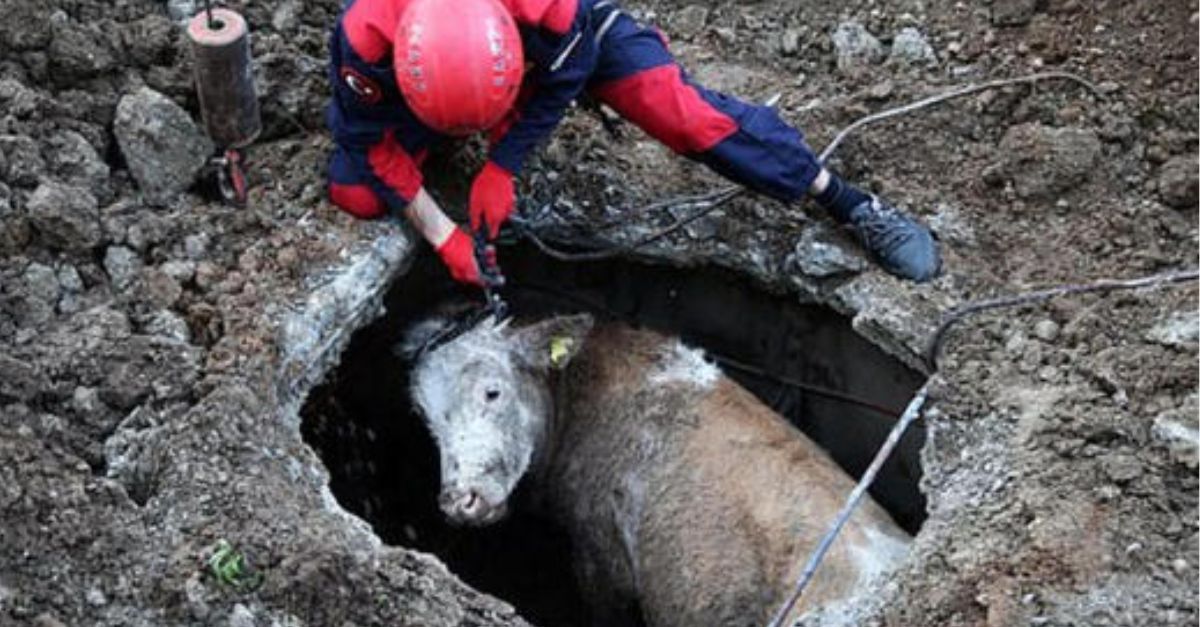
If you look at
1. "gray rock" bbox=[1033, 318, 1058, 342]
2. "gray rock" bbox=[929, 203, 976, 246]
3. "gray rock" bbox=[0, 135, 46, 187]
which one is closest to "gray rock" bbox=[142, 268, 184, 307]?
"gray rock" bbox=[0, 135, 46, 187]

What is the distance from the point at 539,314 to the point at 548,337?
57 centimetres

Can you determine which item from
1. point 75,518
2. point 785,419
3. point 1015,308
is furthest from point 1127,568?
point 75,518

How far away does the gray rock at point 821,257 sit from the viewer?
780cm

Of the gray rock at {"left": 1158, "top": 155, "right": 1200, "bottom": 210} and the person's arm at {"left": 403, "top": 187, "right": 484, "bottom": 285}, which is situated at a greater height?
the gray rock at {"left": 1158, "top": 155, "right": 1200, "bottom": 210}

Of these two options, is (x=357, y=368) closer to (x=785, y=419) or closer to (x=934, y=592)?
(x=785, y=419)

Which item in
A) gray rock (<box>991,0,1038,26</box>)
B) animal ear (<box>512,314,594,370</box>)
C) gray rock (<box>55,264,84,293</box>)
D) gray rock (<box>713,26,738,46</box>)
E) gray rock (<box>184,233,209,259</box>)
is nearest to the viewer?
gray rock (<box>55,264,84,293</box>)

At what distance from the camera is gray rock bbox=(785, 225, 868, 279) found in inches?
307

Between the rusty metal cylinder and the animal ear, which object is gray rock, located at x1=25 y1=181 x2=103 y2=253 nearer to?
the rusty metal cylinder

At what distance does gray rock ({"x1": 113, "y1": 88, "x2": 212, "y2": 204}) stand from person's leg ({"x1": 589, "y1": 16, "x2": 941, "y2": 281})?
1.64m

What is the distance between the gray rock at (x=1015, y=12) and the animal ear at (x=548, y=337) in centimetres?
222

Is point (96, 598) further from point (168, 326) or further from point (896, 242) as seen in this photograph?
point (896, 242)

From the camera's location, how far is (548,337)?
321 inches

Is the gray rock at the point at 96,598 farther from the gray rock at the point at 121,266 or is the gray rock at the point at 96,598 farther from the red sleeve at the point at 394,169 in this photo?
the red sleeve at the point at 394,169

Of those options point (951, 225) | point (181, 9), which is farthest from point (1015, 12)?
point (181, 9)
